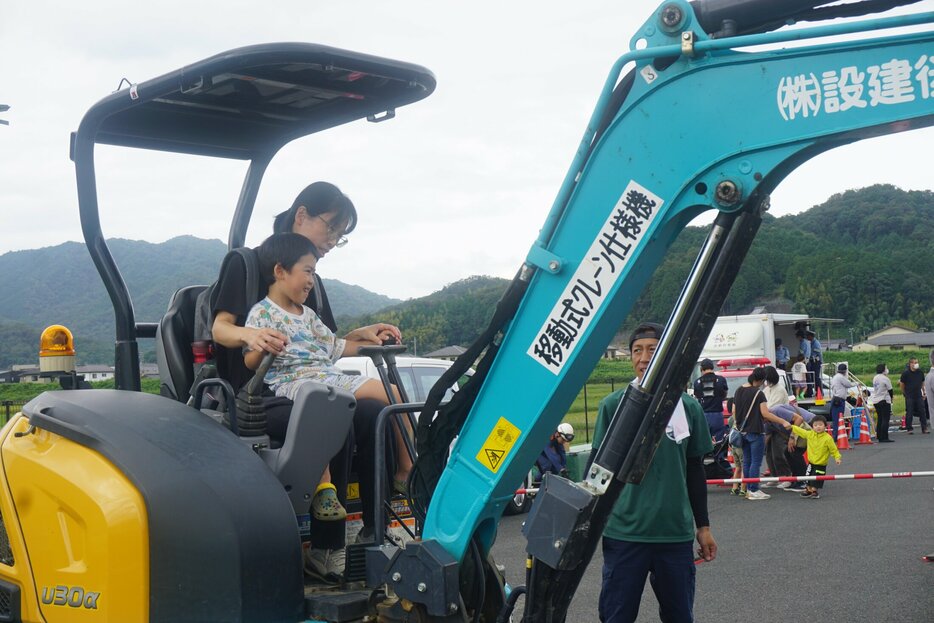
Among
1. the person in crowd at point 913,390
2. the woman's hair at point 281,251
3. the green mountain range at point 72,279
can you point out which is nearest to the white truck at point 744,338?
the person in crowd at point 913,390

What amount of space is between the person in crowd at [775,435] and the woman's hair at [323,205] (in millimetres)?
10982

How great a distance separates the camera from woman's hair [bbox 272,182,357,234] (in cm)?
461

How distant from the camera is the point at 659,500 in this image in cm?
468

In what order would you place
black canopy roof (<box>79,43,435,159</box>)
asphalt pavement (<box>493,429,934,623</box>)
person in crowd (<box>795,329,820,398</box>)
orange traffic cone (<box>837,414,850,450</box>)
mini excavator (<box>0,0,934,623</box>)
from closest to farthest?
mini excavator (<box>0,0,934,623</box>) < black canopy roof (<box>79,43,435,159</box>) < asphalt pavement (<box>493,429,934,623</box>) < orange traffic cone (<box>837,414,850,450</box>) < person in crowd (<box>795,329,820,398</box>)

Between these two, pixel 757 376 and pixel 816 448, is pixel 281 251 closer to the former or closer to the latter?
pixel 816 448

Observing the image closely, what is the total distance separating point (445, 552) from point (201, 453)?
0.90 m

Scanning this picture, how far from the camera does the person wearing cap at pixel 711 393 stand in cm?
1466

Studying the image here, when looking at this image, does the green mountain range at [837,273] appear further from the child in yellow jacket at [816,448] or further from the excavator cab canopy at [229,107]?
the excavator cab canopy at [229,107]

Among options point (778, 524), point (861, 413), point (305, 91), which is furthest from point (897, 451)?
point (305, 91)

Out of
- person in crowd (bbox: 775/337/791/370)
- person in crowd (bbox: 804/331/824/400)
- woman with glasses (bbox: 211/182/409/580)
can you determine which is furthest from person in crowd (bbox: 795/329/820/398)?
woman with glasses (bbox: 211/182/409/580)

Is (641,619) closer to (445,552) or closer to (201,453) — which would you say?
(445,552)

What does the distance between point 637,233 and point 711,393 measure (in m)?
12.3

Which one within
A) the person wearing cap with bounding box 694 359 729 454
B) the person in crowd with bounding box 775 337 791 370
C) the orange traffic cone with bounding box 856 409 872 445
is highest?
the person wearing cap with bounding box 694 359 729 454

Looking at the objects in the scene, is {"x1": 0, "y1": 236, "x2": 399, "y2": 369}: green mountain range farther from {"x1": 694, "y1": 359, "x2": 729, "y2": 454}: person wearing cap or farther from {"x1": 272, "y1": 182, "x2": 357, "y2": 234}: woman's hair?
{"x1": 272, "y1": 182, "x2": 357, "y2": 234}: woman's hair
